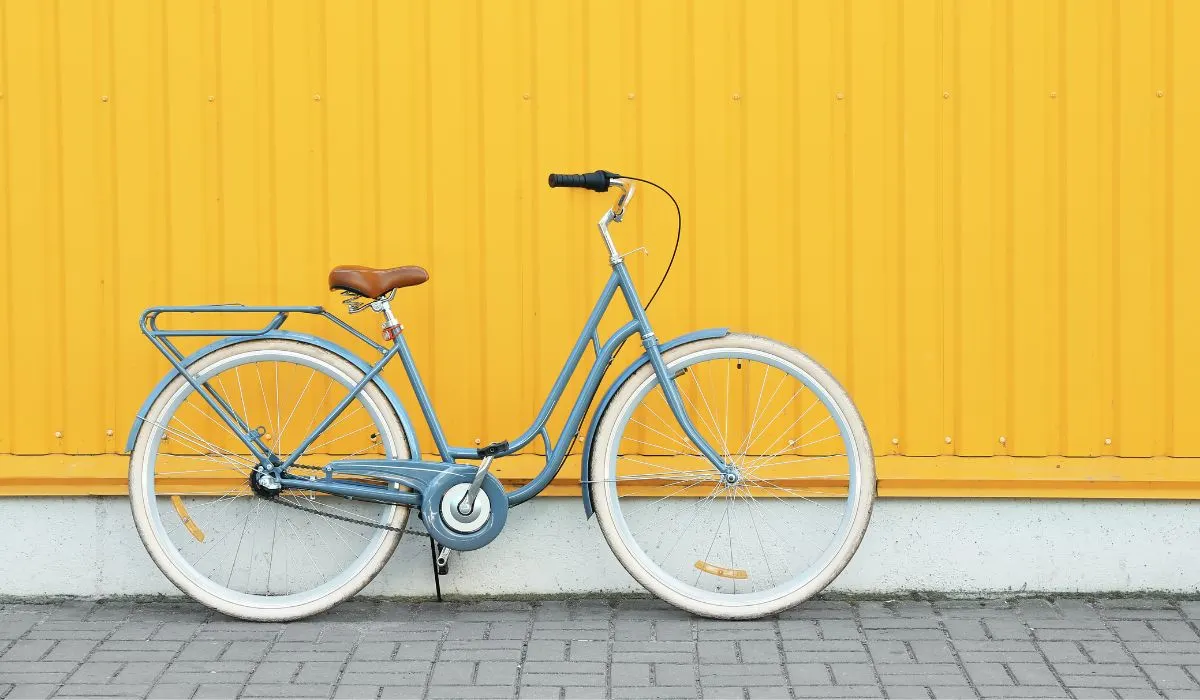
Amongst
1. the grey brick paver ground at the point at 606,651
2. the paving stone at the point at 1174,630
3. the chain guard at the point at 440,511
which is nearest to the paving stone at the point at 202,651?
the grey brick paver ground at the point at 606,651

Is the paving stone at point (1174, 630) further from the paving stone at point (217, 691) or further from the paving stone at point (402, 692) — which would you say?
the paving stone at point (217, 691)

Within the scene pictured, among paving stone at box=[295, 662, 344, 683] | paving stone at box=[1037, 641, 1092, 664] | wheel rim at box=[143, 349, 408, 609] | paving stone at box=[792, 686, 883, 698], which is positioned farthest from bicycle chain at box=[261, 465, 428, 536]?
paving stone at box=[1037, 641, 1092, 664]

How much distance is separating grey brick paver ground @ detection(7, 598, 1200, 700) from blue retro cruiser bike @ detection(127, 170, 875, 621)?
0.18m

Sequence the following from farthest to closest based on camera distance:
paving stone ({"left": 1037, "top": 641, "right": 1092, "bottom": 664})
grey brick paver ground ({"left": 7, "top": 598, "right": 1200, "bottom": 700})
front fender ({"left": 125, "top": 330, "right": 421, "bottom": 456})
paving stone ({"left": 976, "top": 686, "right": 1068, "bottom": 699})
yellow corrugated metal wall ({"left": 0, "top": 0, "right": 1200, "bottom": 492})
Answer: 1. yellow corrugated metal wall ({"left": 0, "top": 0, "right": 1200, "bottom": 492})
2. front fender ({"left": 125, "top": 330, "right": 421, "bottom": 456})
3. paving stone ({"left": 1037, "top": 641, "right": 1092, "bottom": 664})
4. grey brick paver ground ({"left": 7, "top": 598, "right": 1200, "bottom": 700})
5. paving stone ({"left": 976, "top": 686, "right": 1068, "bottom": 699})

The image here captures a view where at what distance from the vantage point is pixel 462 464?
5.11 metres

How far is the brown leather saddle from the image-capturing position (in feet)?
16.2

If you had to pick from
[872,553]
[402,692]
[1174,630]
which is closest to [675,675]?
[402,692]

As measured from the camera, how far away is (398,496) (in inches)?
198

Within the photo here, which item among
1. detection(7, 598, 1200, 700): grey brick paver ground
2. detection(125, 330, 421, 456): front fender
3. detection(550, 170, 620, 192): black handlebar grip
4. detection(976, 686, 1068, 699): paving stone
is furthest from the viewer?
detection(125, 330, 421, 456): front fender

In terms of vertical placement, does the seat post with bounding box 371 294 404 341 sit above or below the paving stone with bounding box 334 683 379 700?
above

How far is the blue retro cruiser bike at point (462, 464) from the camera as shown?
5.00m

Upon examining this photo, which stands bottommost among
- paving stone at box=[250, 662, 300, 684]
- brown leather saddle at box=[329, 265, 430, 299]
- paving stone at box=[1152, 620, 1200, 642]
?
paving stone at box=[250, 662, 300, 684]

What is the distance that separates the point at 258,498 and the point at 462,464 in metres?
0.77

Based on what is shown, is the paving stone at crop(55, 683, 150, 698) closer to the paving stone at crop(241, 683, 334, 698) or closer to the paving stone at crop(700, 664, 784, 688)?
the paving stone at crop(241, 683, 334, 698)
